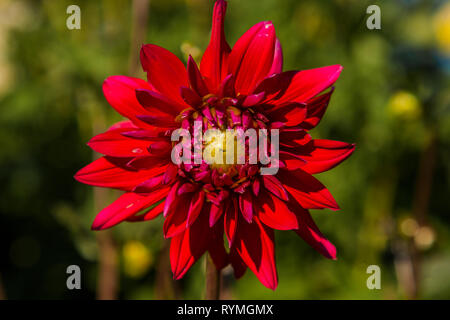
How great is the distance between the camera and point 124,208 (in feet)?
3.19

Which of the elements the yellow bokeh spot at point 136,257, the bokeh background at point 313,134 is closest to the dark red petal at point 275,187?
the bokeh background at point 313,134

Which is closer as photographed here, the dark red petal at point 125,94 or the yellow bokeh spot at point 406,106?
the dark red petal at point 125,94

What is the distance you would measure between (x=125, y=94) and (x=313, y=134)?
125 centimetres

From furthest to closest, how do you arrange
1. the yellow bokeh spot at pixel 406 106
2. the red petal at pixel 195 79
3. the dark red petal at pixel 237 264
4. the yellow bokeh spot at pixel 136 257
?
the yellow bokeh spot at pixel 136 257, the yellow bokeh spot at pixel 406 106, the dark red petal at pixel 237 264, the red petal at pixel 195 79

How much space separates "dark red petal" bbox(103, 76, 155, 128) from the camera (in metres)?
0.99

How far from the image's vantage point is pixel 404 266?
2.04 m

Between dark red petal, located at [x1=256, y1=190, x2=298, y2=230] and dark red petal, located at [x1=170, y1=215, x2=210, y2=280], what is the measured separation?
0.44 feet

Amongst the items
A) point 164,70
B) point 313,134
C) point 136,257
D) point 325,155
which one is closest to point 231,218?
point 325,155

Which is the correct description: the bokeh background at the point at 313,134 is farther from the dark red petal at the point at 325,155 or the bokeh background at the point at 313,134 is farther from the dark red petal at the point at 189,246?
the dark red petal at the point at 325,155

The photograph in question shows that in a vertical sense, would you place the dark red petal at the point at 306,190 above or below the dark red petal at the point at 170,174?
below

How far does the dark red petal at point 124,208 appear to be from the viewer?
0.95 m

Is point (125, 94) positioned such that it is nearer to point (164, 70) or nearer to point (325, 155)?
point (164, 70)

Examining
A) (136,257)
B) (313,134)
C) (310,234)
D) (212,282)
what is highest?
(313,134)
